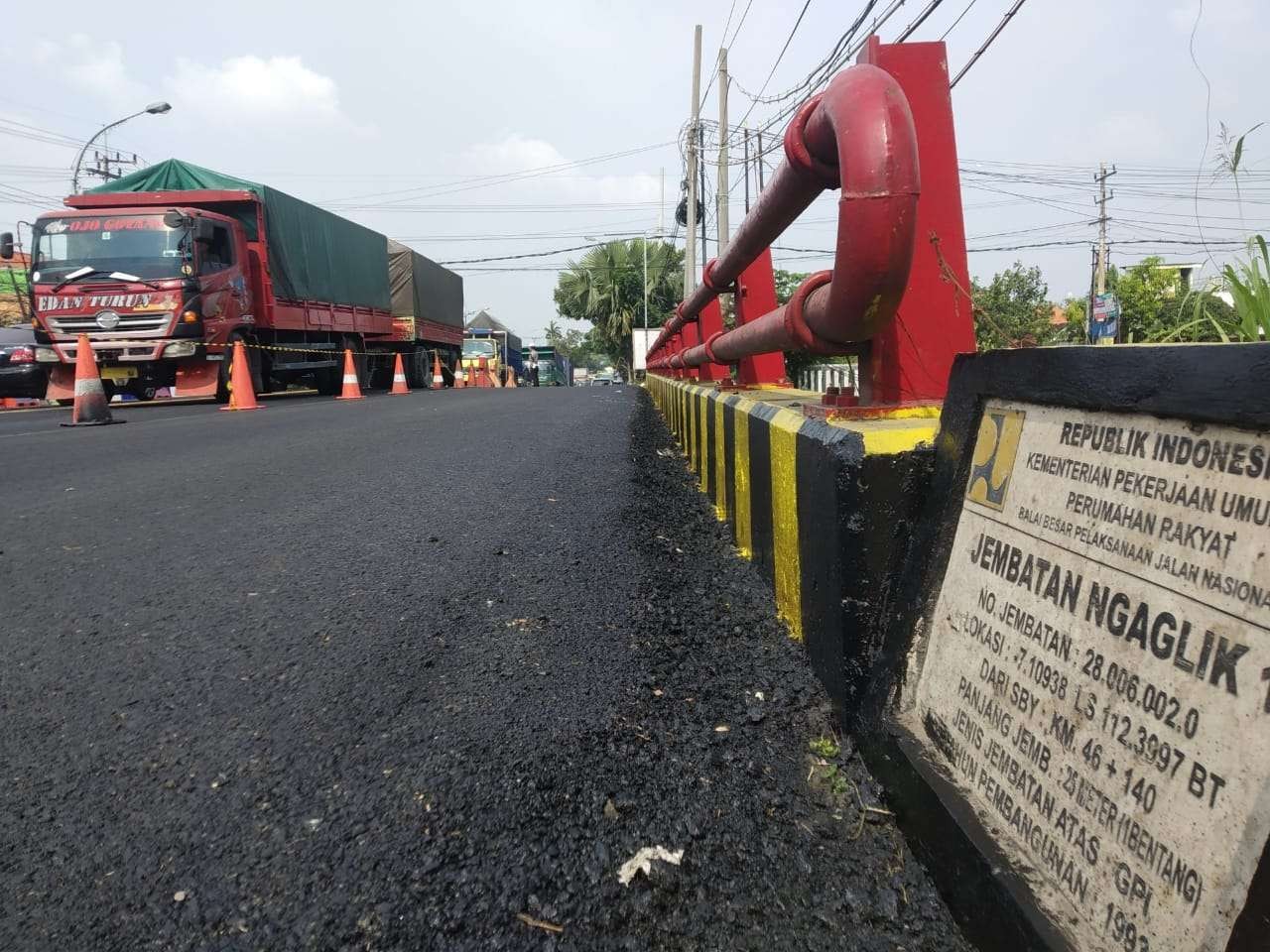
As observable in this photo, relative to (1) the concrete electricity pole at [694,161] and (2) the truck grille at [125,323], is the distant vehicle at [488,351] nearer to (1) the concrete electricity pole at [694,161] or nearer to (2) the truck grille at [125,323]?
(1) the concrete electricity pole at [694,161]

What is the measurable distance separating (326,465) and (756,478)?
11.9ft

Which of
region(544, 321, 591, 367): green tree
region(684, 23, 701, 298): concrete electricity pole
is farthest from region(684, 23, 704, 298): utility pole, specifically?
region(544, 321, 591, 367): green tree

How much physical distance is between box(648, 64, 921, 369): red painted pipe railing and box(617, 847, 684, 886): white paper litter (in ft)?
3.82

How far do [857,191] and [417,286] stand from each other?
72.7ft

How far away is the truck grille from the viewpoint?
38.3ft

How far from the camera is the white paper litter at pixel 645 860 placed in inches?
50.3

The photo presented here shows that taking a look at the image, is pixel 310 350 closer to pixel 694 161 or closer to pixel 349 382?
pixel 349 382

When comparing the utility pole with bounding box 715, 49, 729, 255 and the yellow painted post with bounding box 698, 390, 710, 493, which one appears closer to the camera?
the yellow painted post with bounding box 698, 390, 710, 493

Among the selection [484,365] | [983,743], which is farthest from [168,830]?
[484,365]

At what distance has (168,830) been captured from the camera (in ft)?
4.47

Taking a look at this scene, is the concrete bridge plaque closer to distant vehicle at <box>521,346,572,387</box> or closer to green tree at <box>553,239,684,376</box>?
green tree at <box>553,239,684,376</box>

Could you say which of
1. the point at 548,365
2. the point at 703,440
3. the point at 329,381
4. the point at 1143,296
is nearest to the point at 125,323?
the point at 329,381

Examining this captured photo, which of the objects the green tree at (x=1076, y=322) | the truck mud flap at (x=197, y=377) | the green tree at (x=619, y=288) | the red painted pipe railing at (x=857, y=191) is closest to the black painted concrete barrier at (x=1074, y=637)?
the red painted pipe railing at (x=857, y=191)

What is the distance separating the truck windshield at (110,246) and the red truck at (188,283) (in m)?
0.01
